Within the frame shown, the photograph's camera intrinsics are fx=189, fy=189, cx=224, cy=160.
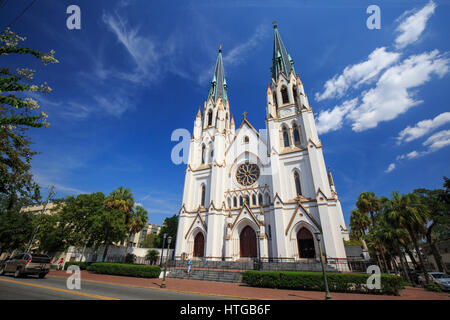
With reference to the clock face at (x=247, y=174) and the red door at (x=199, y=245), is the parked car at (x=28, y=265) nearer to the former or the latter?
the red door at (x=199, y=245)

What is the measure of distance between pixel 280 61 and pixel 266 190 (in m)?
23.4

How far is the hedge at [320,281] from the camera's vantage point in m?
9.79

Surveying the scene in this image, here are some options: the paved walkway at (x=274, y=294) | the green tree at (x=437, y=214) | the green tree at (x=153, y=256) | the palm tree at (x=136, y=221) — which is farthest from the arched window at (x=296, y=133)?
the green tree at (x=153, y=256)

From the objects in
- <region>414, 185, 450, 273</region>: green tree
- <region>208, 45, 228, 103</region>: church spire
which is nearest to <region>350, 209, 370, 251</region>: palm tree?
<region>414, 185, 450, 273</region>: green tree

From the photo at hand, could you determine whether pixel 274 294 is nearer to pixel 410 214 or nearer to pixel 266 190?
pixel 410 214

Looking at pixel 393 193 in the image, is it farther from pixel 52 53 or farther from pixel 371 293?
pixel 52 53

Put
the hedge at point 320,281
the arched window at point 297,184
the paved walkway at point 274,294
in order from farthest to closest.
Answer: the arched window at point 297,184 → the hedge at point 320,281 → the paved walkway at point 274,294

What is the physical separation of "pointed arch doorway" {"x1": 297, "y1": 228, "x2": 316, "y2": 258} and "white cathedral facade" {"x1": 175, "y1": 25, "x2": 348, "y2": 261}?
96 mm

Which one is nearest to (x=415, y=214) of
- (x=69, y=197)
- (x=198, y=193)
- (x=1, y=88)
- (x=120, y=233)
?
(x=198, y=193)

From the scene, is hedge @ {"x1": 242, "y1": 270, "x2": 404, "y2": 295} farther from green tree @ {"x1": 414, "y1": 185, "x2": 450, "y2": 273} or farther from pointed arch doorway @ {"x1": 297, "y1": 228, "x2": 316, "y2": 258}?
green tree @ {"x1": 414, "y1": 185, "x2": 450, "y2": 273}

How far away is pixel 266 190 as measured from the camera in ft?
79.3

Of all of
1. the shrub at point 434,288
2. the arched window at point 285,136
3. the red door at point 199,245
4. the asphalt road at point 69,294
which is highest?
the arched window at point 285,136

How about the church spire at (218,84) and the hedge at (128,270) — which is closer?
the hedge at (128,270)

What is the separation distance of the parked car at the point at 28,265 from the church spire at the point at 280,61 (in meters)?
34.8
